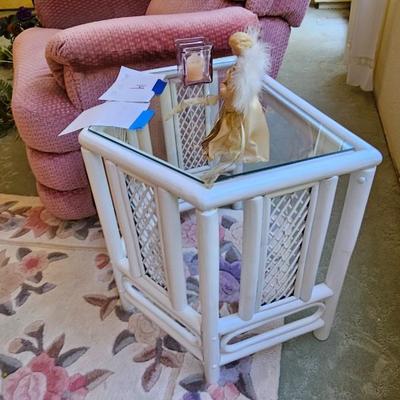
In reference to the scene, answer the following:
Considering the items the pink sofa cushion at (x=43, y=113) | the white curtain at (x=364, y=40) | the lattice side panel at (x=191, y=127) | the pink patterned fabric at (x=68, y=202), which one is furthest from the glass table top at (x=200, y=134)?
the white curtain at (x=364, y=40)

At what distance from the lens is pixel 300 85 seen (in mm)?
2375

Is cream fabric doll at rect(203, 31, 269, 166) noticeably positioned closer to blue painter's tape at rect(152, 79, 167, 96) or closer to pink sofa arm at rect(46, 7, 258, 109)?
blue painter's tape at rect(152, 79, 167, 96)

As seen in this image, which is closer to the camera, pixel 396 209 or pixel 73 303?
pixel 73 303

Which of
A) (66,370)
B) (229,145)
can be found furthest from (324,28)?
(66,370)

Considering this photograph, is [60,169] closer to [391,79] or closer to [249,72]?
[249,72]

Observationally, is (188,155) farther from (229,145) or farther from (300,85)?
(300,85)

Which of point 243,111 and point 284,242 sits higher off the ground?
point 243,111

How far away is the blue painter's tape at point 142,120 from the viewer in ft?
3.08

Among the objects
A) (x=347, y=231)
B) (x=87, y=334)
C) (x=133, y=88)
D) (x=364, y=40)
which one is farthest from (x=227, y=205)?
(x=364, y=40)

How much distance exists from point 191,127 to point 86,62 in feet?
1.18

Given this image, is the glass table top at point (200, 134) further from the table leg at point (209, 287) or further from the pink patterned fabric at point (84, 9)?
the pink patterned fabric at point (84, 9)

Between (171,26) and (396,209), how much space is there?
3.30 ft

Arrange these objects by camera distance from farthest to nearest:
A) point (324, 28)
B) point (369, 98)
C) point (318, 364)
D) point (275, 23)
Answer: point (324, 28)
point (369, 98)
point (275, 23)
point (318, 364)

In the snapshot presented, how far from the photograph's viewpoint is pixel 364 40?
7.18 ft
